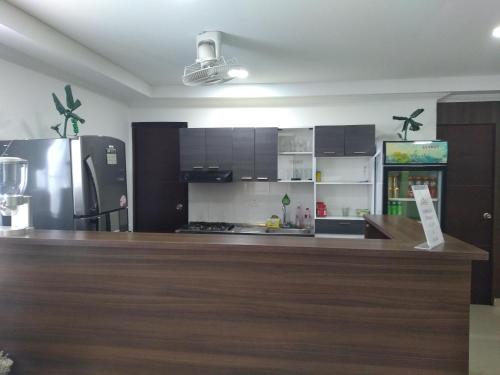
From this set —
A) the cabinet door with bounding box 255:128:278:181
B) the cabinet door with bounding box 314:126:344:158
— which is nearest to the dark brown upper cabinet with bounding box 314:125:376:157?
the cabinet door with bounding box 314:126:344:158

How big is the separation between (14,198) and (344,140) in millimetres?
3391

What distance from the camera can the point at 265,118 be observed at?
176 inches

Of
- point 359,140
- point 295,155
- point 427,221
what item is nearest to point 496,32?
point 359,140

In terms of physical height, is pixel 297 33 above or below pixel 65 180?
above

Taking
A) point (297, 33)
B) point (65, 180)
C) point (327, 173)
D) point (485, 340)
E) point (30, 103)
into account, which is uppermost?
point (297, 33)

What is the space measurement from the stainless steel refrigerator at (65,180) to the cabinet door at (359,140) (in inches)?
111

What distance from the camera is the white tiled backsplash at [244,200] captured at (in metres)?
4.50

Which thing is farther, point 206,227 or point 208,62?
point 206,227

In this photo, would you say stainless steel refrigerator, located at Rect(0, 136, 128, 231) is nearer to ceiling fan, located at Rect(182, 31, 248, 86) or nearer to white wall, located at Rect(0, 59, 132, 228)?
white wall, located at Rect(0, 59, 132, 228)

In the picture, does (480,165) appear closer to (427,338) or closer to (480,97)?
(480,97)

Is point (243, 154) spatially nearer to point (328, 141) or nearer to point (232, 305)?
point (328, 141)

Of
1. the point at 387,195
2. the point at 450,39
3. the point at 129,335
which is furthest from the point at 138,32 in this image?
the point at 387,195

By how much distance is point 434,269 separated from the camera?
55.7 inches

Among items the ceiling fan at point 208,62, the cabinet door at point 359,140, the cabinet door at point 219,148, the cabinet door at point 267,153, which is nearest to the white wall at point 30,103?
the cabinet door at point 219,148
